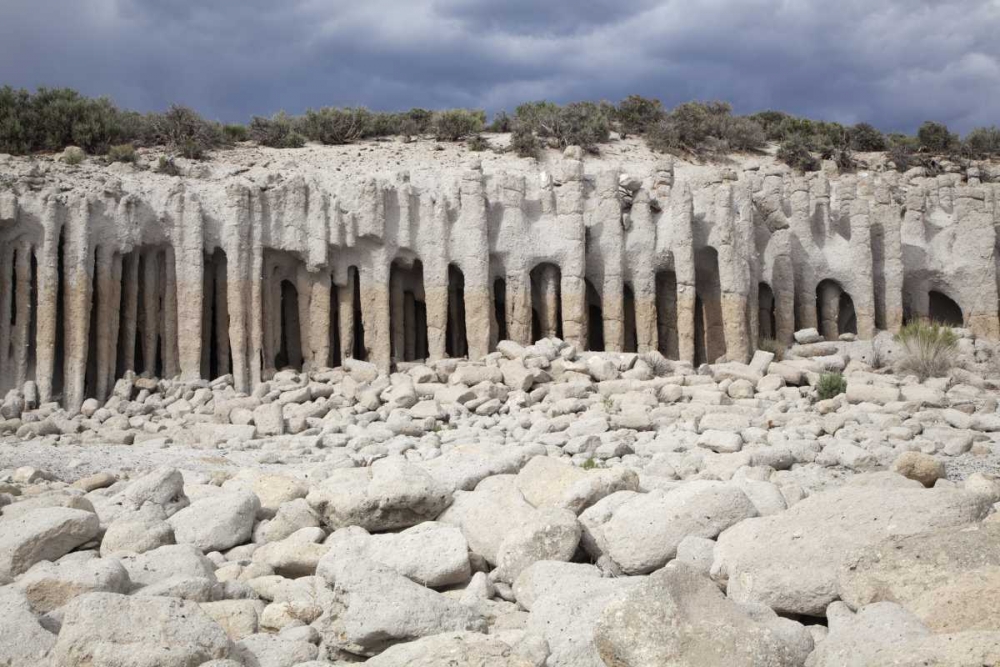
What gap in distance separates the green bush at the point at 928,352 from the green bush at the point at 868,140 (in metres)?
23.0

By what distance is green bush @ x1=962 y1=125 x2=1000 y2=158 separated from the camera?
40.0 metres

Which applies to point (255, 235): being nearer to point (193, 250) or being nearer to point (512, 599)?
point (193, 250)

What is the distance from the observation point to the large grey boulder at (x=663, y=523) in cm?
649

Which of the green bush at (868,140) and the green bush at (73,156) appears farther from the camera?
the green bush at (868,140)

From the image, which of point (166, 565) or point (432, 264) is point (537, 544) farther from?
point (432, 264)

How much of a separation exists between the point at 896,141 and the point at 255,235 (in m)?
33.9

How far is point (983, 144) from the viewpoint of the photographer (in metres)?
40.2

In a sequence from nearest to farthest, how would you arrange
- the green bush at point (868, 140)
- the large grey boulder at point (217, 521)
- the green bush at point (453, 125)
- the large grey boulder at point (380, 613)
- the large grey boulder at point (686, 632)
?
1. the large grey boulder at point (686, 632)
2. the large grey boulder at point (380, 613)
3. the large grey boulder at point (217, 521)
4. the green bush at point (453, 125)
5. the green bush at point (868, 140)

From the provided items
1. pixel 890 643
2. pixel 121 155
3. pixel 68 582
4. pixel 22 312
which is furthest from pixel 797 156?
pixel 68 582

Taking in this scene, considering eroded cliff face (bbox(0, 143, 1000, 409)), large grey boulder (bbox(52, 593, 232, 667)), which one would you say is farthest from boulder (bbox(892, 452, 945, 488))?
eroded cliff face (bbox(0, 143, 1000, 409))

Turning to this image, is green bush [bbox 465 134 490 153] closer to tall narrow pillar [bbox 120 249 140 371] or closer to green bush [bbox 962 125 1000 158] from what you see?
tall narrow pillar [bbox 120 249 140 371]

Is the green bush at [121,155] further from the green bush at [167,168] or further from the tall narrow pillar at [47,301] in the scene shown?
the tall narrow pillar at [47,301]

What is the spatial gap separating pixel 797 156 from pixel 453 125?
14.6 m

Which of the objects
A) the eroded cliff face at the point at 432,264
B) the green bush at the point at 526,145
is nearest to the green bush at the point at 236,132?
the eroded cliff face at the point at 432,264
